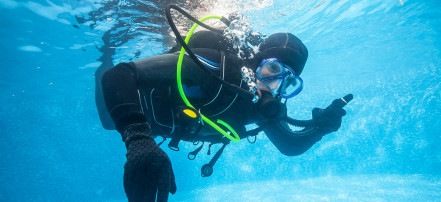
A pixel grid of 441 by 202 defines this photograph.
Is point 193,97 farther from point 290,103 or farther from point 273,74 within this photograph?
point 290,103

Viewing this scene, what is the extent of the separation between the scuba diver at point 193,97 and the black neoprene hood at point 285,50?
14 mm

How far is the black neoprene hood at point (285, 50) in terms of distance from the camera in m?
2.97

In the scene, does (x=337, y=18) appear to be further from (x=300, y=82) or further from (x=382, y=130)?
(x=300, y=82)

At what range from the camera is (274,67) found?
266cm

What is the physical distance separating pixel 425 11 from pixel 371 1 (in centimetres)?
551

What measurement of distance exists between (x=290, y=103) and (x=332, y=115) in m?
19.9

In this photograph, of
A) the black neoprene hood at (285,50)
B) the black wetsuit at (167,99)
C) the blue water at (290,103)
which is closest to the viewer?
the black wetsuit at (167,99)

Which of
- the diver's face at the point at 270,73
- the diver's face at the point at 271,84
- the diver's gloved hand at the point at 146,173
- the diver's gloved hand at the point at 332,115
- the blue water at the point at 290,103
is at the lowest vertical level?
the blue water at the point at 290,103

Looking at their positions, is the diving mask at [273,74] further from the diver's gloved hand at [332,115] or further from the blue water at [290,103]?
the blue water at [290,103]

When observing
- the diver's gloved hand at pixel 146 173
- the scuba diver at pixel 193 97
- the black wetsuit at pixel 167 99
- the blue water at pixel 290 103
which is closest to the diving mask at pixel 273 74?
the scuba diver at pixel 193 97

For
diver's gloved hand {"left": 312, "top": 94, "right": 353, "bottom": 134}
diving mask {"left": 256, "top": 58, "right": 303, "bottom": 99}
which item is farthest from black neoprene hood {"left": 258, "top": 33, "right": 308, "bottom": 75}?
diver's gloved hand {"left": 312, "top": 94, "right": 353, "bottom": 134}

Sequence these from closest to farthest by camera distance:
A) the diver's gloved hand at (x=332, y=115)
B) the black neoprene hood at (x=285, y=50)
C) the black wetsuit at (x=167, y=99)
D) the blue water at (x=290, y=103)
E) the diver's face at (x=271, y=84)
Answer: the black wetsuit at (x=167, y=99) < the diver's face at (x=271, y=84) < the black neoprene hood at (x=285, y=50) < the diver's gloved hand at (x=332, y=115) < the blue water at (x=290, y=103)

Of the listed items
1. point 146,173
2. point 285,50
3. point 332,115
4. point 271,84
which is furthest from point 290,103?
point 146,173

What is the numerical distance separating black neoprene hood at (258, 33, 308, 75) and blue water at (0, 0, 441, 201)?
5.82 meters
